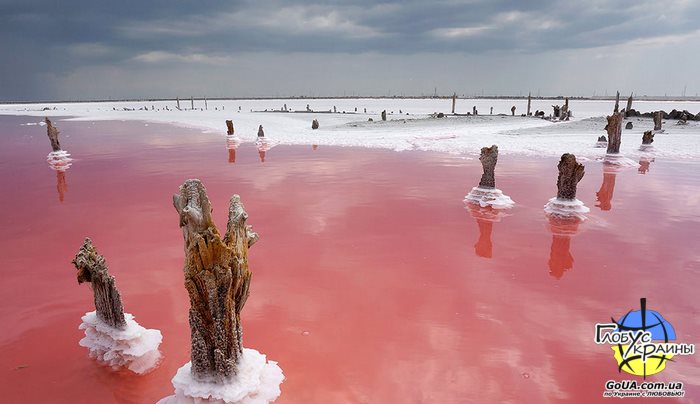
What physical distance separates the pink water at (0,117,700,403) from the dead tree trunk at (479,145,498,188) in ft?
3.94

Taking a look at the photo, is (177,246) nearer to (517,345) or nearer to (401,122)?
(517,345)

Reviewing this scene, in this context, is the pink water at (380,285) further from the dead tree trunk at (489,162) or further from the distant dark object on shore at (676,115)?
the distant dark object on shore at (676,115)

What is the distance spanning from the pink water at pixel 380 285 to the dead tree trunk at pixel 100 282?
2.26 feet

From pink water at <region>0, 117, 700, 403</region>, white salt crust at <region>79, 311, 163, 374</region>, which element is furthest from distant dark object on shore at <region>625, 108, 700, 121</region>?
white salt crust at <region>79, 311, 163, 374</region>

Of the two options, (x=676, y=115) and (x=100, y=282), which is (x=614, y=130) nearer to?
(x=100, y=282)

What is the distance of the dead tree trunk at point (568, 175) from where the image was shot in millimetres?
11234

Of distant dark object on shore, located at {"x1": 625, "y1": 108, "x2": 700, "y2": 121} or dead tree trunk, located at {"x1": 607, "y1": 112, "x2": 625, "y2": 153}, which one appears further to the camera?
distant dark object on shore, located at {"x1": 625, "y1": 108, "x2": 700, "y2": 121}

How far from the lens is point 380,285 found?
298 inches

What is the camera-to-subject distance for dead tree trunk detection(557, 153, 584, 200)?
11.2 meters

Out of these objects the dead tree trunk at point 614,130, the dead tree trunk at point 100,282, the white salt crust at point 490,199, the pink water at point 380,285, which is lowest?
the pink water at point 380,285

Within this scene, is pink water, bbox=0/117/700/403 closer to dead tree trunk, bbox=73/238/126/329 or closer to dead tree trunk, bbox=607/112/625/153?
dead tree trunk, bbox=73/238/126/329

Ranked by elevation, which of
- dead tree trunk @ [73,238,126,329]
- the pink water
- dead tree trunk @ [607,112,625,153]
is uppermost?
dead tree trunk @ [607,112,625,153]

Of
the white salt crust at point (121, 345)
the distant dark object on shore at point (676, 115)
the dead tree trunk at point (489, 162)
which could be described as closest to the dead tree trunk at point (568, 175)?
the dead tree trunk at point (489, 162)

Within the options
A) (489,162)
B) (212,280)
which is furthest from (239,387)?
(489,162)
